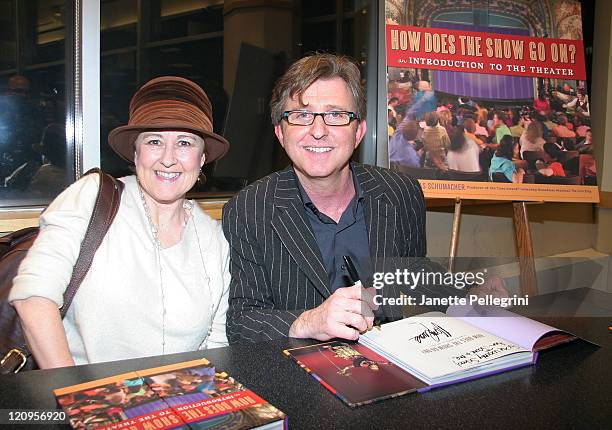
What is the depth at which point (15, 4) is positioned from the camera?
2.53m

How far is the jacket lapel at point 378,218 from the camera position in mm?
1673

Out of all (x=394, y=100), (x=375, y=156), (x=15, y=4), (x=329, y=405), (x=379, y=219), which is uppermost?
(x=15, y=4)

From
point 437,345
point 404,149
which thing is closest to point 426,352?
point 437,345

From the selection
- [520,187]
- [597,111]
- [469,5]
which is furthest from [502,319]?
[597,111]

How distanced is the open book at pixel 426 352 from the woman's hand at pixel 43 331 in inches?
22.9

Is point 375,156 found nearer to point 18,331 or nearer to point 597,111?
point 597,111

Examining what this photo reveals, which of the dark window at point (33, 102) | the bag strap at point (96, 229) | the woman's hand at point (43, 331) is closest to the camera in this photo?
the woman's hand at point (43, 331)

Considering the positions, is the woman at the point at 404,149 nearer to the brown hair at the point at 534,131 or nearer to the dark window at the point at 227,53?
the brown hair at the point at 534,131

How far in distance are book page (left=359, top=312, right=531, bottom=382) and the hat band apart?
2.73 feet

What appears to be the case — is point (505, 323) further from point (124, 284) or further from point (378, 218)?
point (124, 284)

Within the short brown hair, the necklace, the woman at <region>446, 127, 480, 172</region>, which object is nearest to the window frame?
the necklace

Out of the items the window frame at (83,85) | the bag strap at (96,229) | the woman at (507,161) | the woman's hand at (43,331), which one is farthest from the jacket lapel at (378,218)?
the window frame at (83,85)

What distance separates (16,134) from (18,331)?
1643mm
